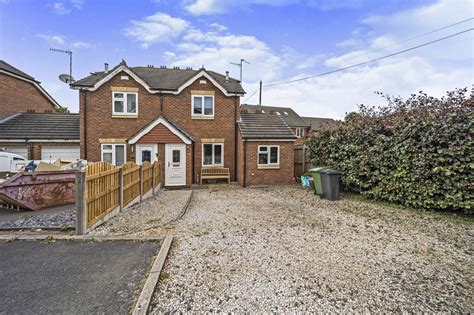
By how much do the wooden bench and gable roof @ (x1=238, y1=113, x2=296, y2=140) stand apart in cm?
256

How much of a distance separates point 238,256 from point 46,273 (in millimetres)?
2985

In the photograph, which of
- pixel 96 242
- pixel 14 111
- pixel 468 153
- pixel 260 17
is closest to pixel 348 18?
pixel 260 17

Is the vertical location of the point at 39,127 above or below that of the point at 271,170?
above

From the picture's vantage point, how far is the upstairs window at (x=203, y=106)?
14.0 meters

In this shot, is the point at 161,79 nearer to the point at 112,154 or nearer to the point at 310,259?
the point at 112,154

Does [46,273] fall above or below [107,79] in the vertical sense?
below

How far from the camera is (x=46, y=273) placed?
11.4 ft

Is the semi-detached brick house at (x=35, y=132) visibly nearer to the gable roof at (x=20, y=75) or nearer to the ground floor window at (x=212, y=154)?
the gable roof at (x=20, y=75)

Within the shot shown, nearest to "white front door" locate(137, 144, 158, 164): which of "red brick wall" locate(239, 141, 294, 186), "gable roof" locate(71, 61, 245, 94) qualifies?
"gable roof" locate(71, 61, 245, 94)

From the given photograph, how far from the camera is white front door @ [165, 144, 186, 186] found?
1255 cm

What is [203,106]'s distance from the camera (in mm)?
14078

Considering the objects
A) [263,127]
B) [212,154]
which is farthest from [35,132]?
[263,127]

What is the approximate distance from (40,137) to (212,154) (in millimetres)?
9871

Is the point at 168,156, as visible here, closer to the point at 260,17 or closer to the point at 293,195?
the point at 293,195
